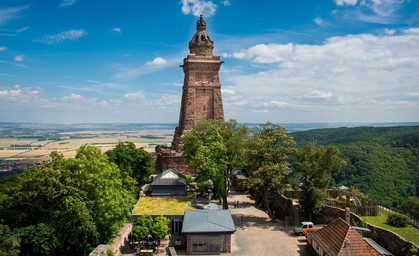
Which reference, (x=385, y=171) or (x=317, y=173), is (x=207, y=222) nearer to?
(x=317, y=173)

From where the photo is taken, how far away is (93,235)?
21.4 m

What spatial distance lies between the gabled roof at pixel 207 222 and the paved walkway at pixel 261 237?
6.45ft

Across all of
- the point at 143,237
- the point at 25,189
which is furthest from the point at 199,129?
the point at 25,189

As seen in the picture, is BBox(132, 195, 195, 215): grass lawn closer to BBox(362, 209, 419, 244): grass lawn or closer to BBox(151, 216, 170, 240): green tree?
BBox(151, 216, 170, 240): green tree

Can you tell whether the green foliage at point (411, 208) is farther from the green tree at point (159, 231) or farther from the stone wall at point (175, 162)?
the green tree at point (159, 231)

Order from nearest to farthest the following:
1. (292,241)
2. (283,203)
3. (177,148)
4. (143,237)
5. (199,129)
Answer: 1. (143,237)
2. (292,241)
3. (283,203)
4. (199,129)
5. (177,148)

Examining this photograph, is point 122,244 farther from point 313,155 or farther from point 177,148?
point 177,148

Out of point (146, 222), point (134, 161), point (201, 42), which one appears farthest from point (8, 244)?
point (201, 42)

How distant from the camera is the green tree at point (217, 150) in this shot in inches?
1168

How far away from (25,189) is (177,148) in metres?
24.5

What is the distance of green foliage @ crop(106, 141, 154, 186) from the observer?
37.3m

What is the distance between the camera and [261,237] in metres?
24.7

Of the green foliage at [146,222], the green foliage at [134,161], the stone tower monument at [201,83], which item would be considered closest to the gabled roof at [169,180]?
the green foliage at [134,161]

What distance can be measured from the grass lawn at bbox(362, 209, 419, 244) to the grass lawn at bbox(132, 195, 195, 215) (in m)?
15.8
